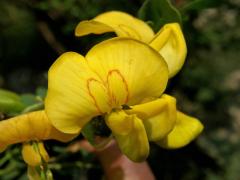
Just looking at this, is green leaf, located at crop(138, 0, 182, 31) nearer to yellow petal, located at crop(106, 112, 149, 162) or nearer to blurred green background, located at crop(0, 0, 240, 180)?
blurred green background, located at crop(0, 0, 240, 180)

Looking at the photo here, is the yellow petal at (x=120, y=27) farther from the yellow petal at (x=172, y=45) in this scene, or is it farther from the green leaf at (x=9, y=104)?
the green leaf at (x=9, y=104)

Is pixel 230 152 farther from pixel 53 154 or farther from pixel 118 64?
pixel 118 64

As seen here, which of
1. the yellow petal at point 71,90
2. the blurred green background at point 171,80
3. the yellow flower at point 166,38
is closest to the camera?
the yellow petal at point 71,90

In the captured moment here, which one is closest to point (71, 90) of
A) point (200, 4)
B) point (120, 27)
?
point (120, 27)

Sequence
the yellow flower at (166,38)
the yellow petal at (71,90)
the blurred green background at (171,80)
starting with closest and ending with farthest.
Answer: the yellow petal at (71,90)
the yellow flower at (166,38)
the blurred green background at (171,80)

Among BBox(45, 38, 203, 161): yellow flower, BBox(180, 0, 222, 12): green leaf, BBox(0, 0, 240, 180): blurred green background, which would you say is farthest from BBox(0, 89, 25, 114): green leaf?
BBox(180, 0, 222, 12): green leaf

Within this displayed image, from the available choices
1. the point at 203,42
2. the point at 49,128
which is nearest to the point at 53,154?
the point at 49,128

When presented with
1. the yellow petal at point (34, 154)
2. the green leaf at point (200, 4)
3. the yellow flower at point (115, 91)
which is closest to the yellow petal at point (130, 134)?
the yellow flower at point (115, 91)
